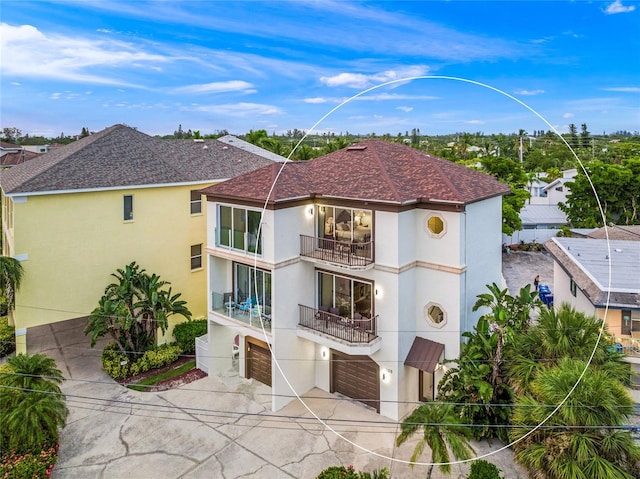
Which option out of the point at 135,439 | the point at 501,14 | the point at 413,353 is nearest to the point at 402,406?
the point at 413,353

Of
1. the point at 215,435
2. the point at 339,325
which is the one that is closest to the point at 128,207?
the point at 215,435

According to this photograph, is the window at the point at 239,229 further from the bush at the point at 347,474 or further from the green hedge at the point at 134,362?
the bush at the point at 347,474

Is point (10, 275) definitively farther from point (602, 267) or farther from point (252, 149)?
point (602, 267)

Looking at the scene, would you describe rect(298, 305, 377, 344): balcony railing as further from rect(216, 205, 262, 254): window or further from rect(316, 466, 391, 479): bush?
rect(316, 466, 391, 479): bush

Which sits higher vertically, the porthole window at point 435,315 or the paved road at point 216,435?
the porthole window at point 435,315

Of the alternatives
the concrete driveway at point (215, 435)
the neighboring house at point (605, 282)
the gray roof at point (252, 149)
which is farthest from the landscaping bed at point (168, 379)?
the neighboring house at point (605, 282)
